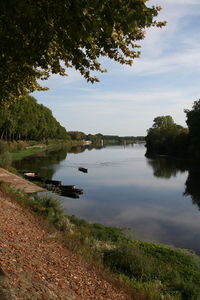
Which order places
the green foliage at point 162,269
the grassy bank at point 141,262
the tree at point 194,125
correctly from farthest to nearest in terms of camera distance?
the tree at point 194,125, the green foliage at point 162,269, the grassy bank at point 141,262

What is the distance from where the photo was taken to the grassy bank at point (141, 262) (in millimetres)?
10289

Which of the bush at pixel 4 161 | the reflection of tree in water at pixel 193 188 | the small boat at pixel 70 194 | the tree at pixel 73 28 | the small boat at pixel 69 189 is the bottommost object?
the reflection of tree in water at pixel 193 188

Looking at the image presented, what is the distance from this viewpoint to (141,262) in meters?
11.9

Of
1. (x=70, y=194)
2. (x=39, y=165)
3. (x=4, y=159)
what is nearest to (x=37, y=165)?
(x=39, y=165)

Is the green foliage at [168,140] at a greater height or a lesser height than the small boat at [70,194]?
greater

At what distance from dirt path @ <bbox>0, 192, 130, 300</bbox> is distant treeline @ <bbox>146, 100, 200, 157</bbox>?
7391cm

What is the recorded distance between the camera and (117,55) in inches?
377

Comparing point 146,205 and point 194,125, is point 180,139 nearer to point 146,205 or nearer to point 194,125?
point 194,125

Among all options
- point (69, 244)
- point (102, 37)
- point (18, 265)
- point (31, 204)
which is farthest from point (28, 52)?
point (31, 204)

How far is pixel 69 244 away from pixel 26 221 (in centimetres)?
280

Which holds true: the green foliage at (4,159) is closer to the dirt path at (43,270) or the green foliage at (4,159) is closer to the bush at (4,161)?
the bush at (4,161)

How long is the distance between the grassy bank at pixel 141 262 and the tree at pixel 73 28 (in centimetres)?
716

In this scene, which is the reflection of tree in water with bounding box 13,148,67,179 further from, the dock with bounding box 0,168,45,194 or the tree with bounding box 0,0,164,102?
the tree with bounding box 0,0,164,102

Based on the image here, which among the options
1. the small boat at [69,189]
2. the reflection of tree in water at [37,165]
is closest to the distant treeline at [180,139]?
the reflection of tree in water at [37,165]
